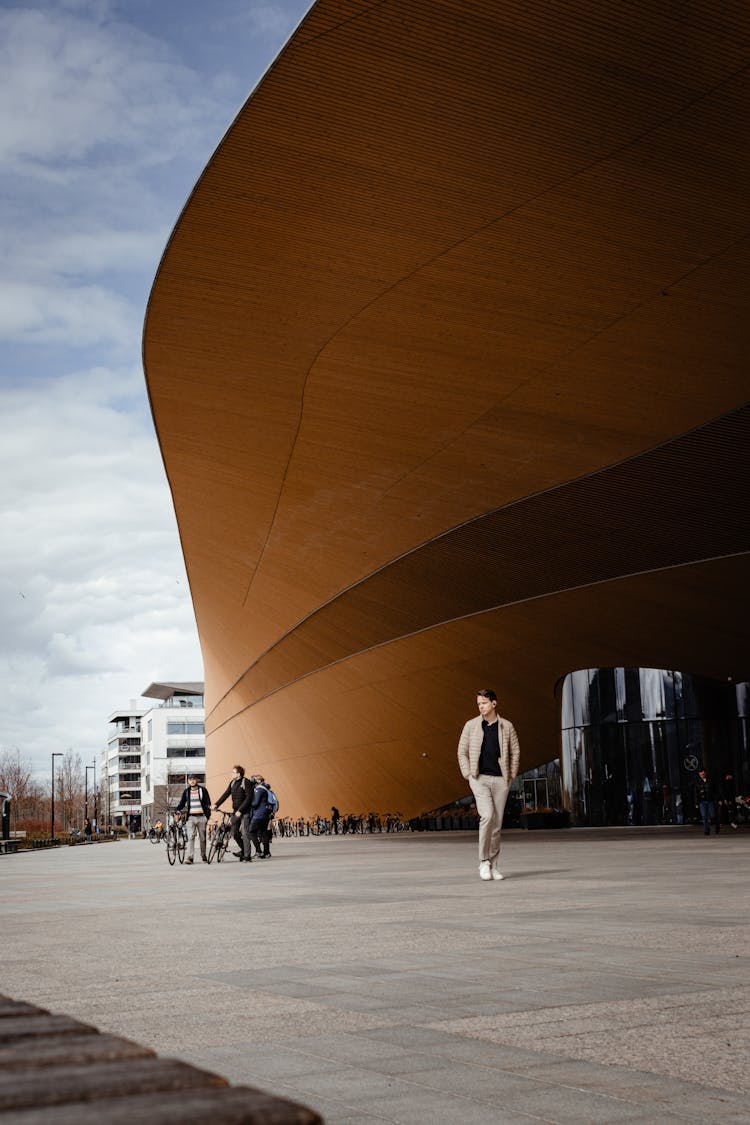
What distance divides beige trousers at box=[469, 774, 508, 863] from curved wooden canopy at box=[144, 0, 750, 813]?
709 centimetres

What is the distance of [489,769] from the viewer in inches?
459

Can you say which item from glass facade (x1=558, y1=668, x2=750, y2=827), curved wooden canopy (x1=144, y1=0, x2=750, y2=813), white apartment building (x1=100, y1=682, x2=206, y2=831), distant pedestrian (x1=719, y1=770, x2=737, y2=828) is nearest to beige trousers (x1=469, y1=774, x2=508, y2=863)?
curved wooden canopy (x1=144, y1=0, x2=750, y2=813)

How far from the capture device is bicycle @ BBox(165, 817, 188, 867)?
21.1 metres

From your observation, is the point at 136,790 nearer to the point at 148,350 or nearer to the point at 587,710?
the point at 587,710

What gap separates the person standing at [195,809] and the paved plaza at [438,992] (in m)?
9.30

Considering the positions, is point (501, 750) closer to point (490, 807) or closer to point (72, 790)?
point (490, 807)

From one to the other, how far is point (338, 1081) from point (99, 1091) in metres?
2.12

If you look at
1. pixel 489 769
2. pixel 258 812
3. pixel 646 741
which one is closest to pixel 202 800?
pixel 258 812

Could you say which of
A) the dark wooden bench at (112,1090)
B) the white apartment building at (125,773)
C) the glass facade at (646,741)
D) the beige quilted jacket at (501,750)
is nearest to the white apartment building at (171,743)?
the white apartment building at (125,773)

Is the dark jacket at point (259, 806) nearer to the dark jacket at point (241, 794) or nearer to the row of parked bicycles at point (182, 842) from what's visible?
the dark jacket at point (241, 794)

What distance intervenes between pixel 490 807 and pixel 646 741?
2209 centimetres

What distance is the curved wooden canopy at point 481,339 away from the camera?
12.9m

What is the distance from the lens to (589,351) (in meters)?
17.9

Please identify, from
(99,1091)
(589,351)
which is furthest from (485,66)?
(99,1091)
